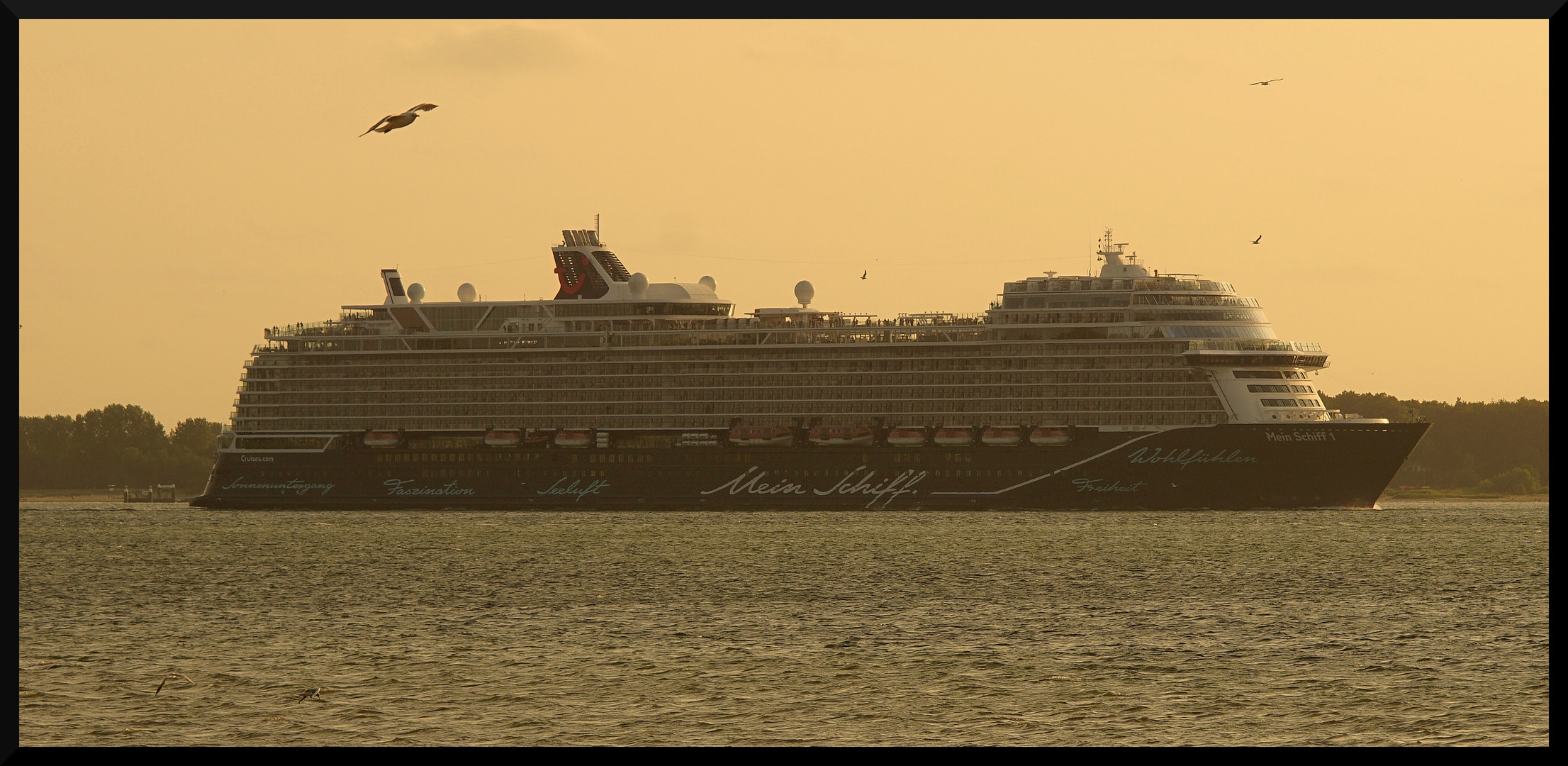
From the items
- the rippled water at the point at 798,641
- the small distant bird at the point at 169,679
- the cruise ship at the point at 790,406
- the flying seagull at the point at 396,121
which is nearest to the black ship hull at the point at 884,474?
the cruise ship at the point at 790,406

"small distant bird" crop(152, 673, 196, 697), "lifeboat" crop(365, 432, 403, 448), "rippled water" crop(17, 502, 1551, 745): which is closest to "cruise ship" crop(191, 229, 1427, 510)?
"lifeboat" crop(365, 432, 403, 448)

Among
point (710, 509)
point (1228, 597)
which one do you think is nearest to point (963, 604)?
point (1228, 597)

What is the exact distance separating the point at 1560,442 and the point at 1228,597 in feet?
152

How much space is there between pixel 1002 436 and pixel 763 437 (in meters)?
14.4

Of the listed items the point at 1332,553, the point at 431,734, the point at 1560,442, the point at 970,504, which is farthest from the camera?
the point at 970,504

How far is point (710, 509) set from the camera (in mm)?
101625

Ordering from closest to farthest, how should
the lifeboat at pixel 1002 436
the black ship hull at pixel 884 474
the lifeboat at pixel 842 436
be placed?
the black ship hull at pixel 884 474
the lifeboat at pixel 1002 436
the lifeboat at pixel 842 436

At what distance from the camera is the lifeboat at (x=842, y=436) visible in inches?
4026

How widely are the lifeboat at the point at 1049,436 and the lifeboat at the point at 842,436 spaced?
9798 millimetres

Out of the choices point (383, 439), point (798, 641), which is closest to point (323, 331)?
point (383, 439)

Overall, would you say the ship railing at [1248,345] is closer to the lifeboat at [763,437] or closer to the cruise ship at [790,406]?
the cruise ship at [790,406]

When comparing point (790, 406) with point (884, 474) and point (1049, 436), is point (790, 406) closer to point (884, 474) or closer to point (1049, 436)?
point (884, 474)

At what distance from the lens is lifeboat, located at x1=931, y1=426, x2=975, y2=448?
9994 cm

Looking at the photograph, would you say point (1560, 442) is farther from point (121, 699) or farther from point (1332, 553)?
point (1332, 553)
